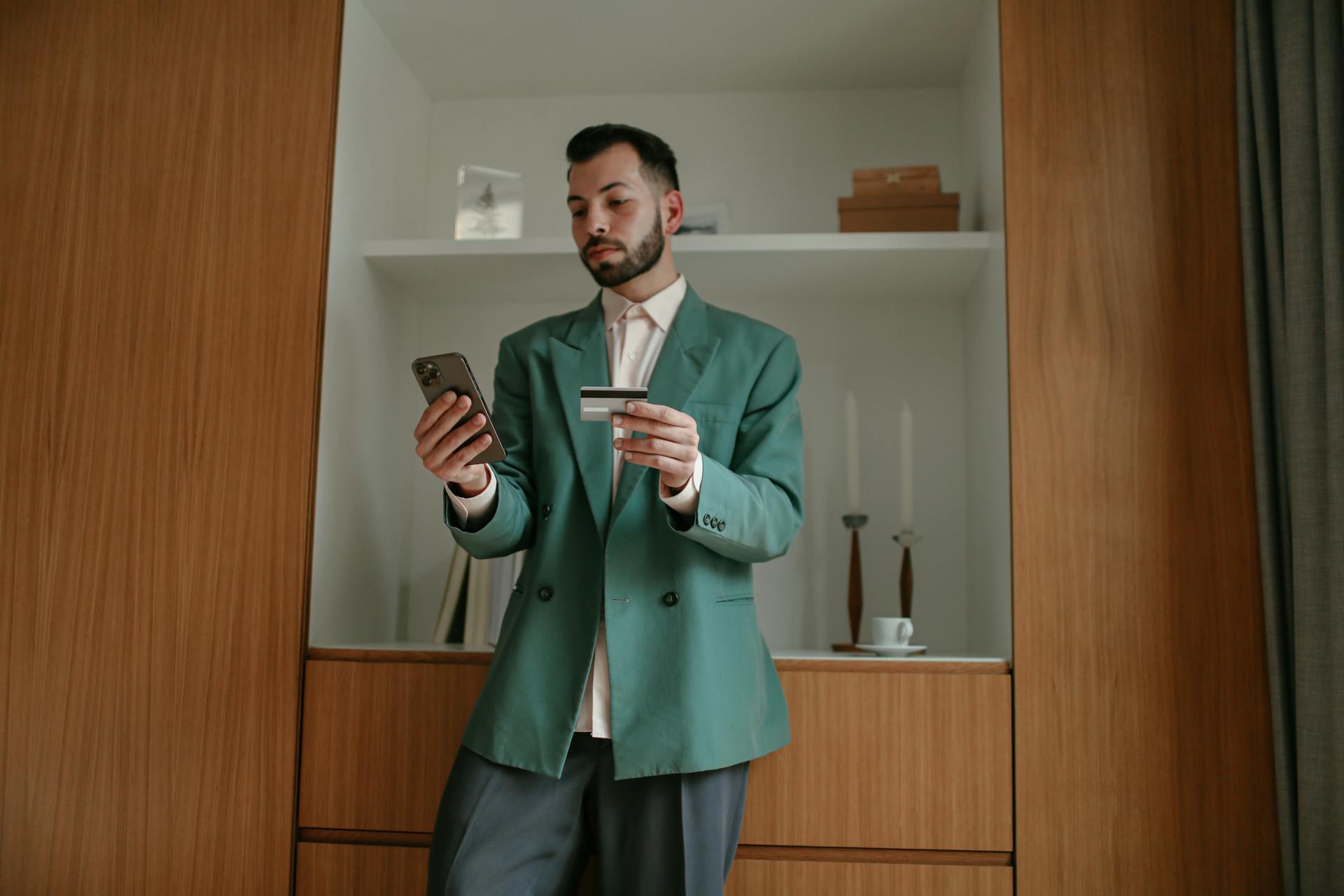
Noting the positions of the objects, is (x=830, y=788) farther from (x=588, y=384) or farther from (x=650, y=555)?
(x=588, y=384)

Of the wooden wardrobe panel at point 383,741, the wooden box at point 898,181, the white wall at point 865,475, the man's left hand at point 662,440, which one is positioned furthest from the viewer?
the white wall at point 865,475

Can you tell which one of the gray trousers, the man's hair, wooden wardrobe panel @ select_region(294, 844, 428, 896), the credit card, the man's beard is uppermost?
the man's hair

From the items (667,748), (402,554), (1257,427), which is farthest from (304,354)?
(1257,427)

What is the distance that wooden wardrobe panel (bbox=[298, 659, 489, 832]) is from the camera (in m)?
1.56

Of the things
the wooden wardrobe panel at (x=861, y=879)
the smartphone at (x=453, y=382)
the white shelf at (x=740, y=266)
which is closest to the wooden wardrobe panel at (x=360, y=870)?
the wooden wardrobe panel at (x=861, y=879)

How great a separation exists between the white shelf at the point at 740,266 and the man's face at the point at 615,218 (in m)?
0.26

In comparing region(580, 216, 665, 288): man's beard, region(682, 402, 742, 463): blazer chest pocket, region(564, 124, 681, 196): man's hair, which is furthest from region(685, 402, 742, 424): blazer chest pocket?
region(564, 124, 681, 196): man's hair

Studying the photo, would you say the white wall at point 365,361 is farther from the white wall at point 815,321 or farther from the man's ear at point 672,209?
the man's ear at point 672,209

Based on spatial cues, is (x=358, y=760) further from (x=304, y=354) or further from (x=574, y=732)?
(x=304, y=354)

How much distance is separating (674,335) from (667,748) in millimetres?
588

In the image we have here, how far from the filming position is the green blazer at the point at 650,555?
127 centimetres

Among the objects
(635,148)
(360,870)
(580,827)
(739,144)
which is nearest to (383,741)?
(360,870)

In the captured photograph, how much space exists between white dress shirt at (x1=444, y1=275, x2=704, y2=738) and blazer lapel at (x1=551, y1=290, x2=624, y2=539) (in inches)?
0.5

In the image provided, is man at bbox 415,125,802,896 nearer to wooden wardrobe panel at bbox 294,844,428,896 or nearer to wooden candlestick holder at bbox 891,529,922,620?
wooden wardrobe panel at bbox 294,844,428,896
